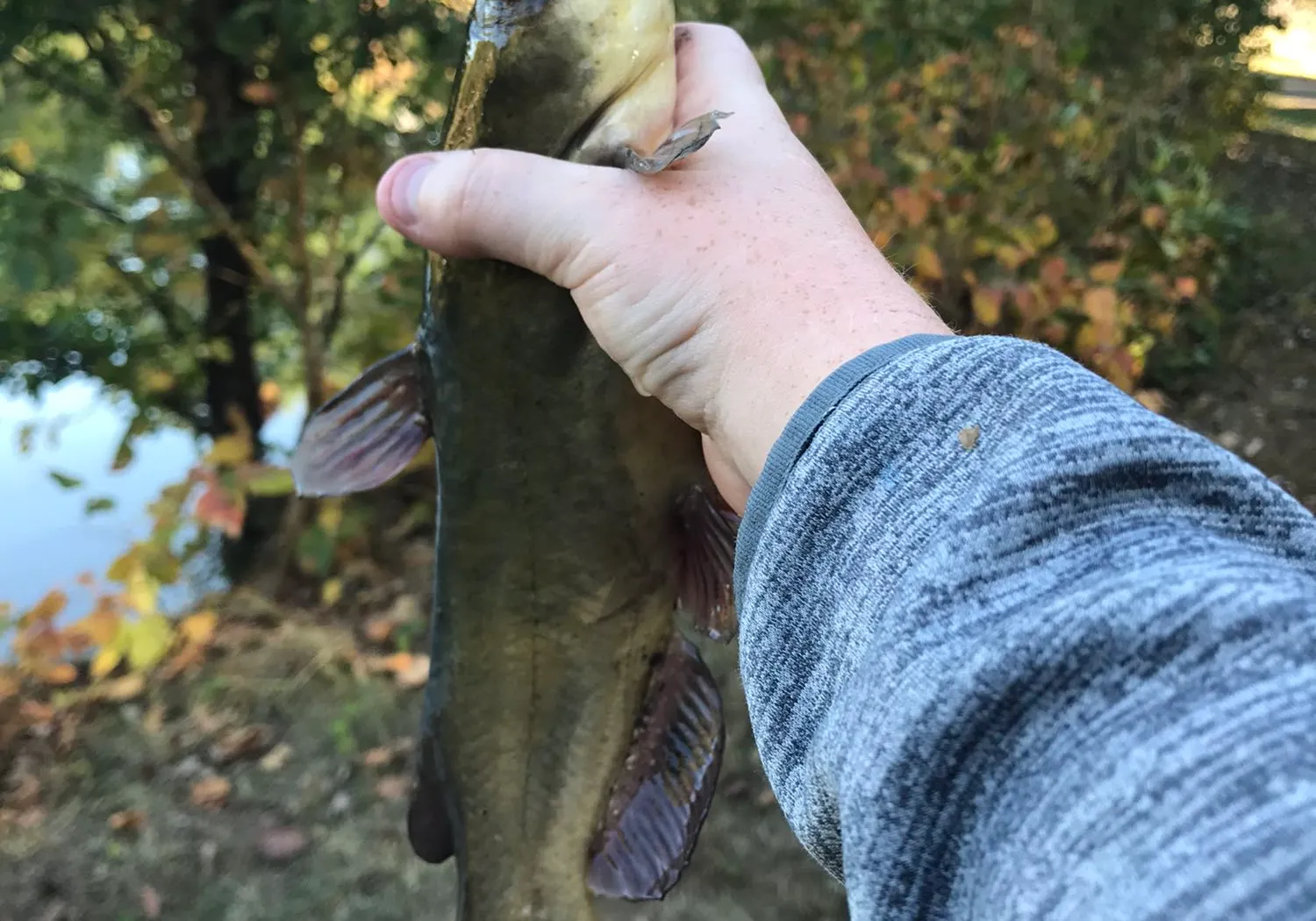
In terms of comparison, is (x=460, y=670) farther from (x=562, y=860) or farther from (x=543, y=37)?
(x=543, y=37)

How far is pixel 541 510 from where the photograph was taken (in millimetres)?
1362

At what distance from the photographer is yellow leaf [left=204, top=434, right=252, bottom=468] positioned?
2.98 m

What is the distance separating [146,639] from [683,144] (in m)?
2.67

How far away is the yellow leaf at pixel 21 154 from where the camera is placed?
275 centimetres

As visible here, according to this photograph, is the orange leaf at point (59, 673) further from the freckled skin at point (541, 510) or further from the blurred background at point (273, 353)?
the freckled skin at point (541, 510)

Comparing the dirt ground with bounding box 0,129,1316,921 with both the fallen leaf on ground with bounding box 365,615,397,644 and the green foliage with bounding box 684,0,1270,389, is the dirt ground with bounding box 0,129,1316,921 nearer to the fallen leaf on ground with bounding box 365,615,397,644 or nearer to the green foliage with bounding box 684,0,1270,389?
the fallen leaf on ground with bounding box 365,615,397,644

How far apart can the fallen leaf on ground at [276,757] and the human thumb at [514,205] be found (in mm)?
2216

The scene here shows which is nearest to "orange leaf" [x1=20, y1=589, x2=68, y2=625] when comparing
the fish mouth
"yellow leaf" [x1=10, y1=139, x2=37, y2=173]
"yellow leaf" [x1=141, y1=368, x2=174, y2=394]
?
"yellow leaf" [x1=141, y1=368, x2=174, y2=394]

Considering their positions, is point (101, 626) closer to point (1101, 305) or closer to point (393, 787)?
point (393, 787)

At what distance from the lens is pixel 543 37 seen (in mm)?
1207

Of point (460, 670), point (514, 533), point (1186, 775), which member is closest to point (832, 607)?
point (1186, 775)

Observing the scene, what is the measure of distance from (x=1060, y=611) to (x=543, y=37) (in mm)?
952

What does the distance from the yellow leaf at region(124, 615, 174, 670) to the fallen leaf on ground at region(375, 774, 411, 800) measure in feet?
2.69

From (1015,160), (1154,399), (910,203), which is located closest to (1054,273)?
(1015,160)
